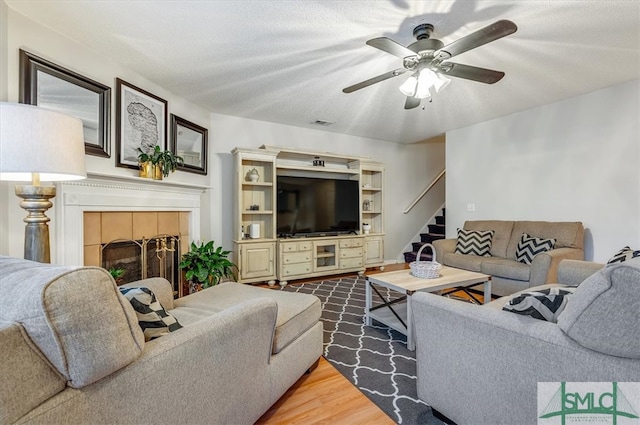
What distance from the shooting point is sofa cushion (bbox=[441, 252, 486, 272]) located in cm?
347

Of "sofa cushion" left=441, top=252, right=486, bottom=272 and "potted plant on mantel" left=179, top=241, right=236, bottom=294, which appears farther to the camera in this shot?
"sofa cushion" left=441, top=252, right=486, bottom=272

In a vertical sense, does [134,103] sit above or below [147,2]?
below

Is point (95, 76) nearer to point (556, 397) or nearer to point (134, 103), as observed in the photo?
point (134, 103)

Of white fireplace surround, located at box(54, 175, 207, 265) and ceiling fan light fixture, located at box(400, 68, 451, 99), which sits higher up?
→ ceiling fan light fixture, located at box(400, 68, 451, 99)

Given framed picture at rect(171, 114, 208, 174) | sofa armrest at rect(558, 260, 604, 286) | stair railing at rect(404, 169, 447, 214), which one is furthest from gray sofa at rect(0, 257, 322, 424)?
stair railing at rect(404, 169, 447, 214)

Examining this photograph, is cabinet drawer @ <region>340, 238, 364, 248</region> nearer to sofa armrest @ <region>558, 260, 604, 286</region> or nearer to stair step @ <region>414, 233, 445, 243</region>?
stair step @ <region>414, 233, 445, 243</region>

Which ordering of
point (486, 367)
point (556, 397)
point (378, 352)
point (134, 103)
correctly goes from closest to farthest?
point (556, 397)
point (486, 367)
point (378, 352)
point (134, 103)

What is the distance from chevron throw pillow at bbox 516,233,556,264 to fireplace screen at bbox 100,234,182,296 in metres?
3.88

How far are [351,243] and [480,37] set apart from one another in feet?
10.8

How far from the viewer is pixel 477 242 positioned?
151 inches

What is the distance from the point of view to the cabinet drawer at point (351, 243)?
4.54 metres

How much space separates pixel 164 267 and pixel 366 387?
245cm

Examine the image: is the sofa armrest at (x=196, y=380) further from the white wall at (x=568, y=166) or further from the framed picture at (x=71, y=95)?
the white wall at (x=568, y=166)

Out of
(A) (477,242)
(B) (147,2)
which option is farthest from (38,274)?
(A) (477,242)
